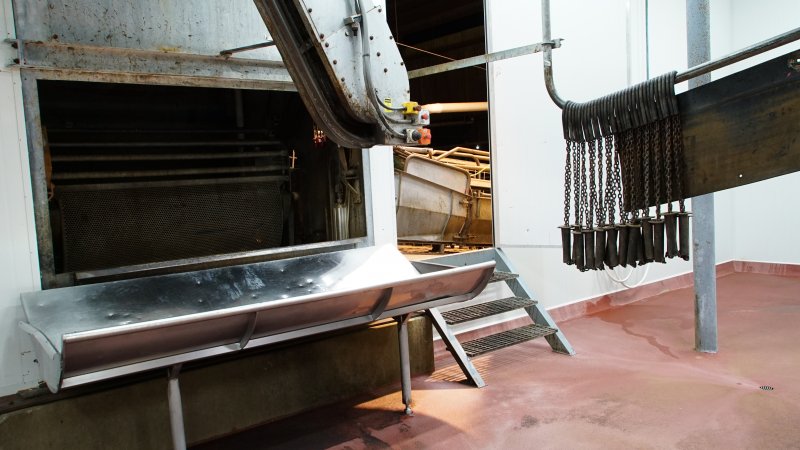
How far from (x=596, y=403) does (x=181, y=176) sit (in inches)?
96.0

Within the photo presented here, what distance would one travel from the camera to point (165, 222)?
3.01 meters

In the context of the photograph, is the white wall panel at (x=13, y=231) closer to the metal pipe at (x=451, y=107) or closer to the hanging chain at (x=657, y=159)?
the hanging chain at (x=657, y=159)

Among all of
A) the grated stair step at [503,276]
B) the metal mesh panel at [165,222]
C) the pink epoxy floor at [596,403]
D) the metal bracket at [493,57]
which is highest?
the metal bracket at [493,57]

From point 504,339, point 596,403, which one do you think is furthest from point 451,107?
point 596,403

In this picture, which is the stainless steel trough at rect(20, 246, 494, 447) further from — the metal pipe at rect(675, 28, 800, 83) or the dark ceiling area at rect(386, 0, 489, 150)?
the dark ceiling area at rect(386, 0, 489, 150)

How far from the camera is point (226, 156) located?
10.4ft

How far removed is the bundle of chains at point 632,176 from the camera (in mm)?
2039

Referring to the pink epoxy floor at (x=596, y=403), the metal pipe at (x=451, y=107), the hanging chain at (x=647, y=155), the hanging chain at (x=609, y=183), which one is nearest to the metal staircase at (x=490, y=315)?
the pink epoxy floor at (x=596, y=403)

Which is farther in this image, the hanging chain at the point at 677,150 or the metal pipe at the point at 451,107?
the metal pipe at the point at 451,107

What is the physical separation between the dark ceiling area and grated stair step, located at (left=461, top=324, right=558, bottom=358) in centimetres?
438

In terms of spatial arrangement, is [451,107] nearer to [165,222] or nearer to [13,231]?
[165,222]

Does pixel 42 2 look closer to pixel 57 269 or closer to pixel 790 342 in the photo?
pixel 57 269

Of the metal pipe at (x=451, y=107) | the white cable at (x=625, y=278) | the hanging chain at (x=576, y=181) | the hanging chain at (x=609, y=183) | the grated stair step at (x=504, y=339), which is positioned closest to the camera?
the hanging chain at (x=609, y=183)

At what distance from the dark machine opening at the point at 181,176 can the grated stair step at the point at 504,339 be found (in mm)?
910
